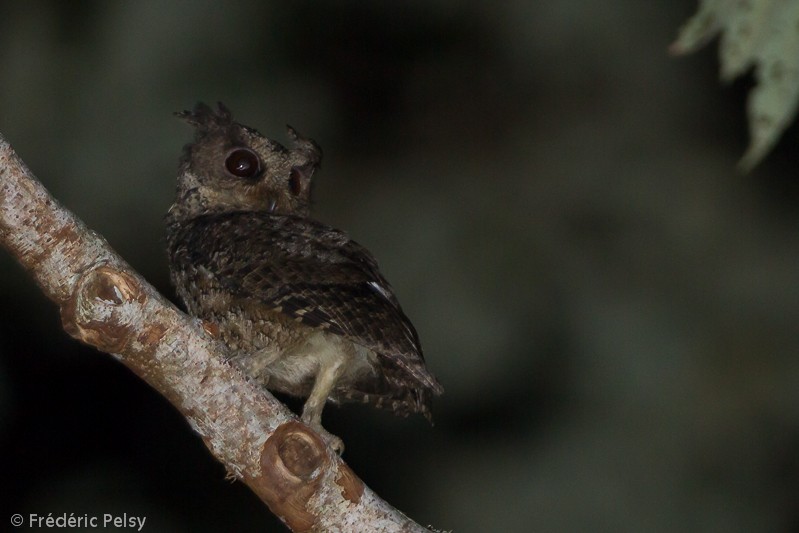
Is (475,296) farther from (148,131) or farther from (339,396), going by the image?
Answer: (339,396)

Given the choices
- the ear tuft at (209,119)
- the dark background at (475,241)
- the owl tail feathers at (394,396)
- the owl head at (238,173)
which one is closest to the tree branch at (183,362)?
the owl tail feathers at (394,396)

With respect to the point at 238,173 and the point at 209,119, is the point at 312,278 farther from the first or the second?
the point at 209,119

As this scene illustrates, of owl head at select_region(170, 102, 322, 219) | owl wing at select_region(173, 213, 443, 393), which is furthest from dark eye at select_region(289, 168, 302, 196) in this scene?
owl wing at select_region(173, 213, 443, 393)

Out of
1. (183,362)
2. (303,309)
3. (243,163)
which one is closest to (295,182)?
(243,163)

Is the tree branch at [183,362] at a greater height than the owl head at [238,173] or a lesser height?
lesser

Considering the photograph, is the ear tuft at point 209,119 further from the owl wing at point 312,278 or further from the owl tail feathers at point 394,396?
the owl tail feathers at point 394,396
